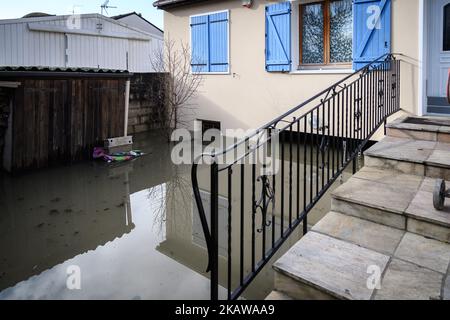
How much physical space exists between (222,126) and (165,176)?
2.92m

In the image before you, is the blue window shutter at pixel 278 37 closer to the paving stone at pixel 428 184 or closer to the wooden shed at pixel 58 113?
the wooden shed at pixel 58 113

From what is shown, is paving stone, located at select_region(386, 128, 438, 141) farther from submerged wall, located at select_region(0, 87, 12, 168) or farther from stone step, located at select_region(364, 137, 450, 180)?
submerged wall, located at select_region(0, 87, 12, 168)

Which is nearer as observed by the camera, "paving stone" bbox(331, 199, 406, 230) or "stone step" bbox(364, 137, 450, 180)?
"paving stone" bbox(331, 199, 406, 230)

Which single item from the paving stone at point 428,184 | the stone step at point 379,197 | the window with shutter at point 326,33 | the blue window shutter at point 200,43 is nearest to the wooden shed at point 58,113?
the blue window shutter at point 200,43

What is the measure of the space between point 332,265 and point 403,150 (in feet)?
6.09

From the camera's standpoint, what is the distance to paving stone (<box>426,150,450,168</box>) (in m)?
3.07

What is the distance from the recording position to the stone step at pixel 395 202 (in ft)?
8.04

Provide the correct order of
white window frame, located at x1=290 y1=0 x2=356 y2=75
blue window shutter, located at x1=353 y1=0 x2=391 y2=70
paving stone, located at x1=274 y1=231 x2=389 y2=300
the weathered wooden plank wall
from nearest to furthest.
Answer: paving stone, located at x1=274 y1=231 x2=389 y2=300
the weathered wooden plank wall
blue window shutter, located at x1=353 y1=0 x2=391 y2=70
white window frame, located at x1=290 y1=0 x2=356 y2=75

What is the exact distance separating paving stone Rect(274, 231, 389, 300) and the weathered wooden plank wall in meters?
4.65

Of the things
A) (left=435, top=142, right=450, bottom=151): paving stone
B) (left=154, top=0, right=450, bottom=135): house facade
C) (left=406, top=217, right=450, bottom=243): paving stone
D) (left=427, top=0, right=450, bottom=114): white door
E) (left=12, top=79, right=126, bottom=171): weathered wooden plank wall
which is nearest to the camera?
(left=406, top=217, right=450, bottom=243): paving stone

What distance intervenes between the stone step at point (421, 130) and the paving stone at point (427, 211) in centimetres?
136

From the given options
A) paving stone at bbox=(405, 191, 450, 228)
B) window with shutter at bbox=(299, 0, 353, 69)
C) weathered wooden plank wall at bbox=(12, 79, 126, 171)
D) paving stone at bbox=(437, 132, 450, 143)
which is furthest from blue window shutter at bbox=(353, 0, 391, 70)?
weathered wooden plank wall at bbox=(12, 79, 126, 171)
